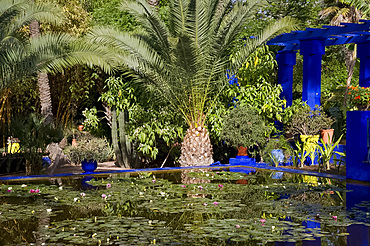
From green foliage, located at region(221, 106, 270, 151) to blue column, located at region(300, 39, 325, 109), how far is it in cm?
174

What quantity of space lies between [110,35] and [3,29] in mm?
2968

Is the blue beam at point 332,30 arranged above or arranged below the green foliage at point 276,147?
above

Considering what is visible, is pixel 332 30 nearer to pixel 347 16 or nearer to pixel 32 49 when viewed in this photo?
pixel 32 49

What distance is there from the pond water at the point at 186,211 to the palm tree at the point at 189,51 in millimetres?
3329

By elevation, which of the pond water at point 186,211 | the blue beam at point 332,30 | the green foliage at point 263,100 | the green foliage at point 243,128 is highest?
the blue beam at point 332,30

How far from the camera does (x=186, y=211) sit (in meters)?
8.05

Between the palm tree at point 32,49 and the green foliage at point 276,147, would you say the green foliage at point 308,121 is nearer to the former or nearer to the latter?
the green foliage at point 276,147

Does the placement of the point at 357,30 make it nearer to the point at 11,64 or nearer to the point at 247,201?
the point at 247,201

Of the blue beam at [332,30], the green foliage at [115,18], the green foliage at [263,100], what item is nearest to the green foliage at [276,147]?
the green foliage at [263,100]

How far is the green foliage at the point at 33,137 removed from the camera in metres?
13.1

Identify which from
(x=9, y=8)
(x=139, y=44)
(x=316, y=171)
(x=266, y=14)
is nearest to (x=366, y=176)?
(x=316, y=171)

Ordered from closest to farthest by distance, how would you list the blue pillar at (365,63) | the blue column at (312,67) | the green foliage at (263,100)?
1. the blue column at (312,67)
2. the green foliage at (263,100)
3. the blue pillar at (365,63)

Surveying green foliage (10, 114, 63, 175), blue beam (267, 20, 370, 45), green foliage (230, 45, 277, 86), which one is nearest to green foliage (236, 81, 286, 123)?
green foliage (230, 45, 277, 86)

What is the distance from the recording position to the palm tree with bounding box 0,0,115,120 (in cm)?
1228
